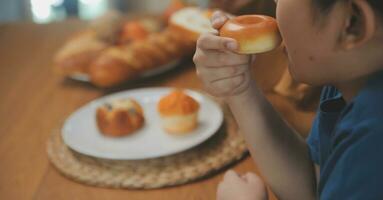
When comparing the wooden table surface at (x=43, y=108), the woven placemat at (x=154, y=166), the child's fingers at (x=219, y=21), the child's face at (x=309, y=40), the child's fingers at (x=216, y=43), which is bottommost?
the wooden table surface at (x=43, y=108)

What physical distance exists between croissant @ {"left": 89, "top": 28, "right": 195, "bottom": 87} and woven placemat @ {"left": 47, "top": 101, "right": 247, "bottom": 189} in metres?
0.25

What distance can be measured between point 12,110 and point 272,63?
532 millimetres

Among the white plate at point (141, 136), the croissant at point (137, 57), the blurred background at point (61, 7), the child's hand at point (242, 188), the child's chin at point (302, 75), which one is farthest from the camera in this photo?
the blurred background at point (61, 7)

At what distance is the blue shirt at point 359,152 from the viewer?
539mm

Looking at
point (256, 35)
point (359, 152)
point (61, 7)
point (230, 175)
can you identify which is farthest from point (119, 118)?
point (61, 7)

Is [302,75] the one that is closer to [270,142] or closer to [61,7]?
[270,142]

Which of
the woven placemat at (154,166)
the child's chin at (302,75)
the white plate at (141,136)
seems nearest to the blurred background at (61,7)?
the white plate at (141,136)

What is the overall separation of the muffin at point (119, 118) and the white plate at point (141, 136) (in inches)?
0.4

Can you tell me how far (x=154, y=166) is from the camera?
0.84 meters

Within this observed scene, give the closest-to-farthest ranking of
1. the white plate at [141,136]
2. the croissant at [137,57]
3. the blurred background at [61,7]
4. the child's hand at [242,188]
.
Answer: the child's hand at [242,188], the white plate at [141,136], the croissant at [137,57], the blurred background at [61,7]

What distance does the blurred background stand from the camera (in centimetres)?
237

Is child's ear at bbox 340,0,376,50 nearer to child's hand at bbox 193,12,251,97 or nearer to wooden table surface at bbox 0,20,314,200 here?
child's hand at bbox 193,12,251,97

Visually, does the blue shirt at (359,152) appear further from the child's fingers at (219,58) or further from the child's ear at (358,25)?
the child's fingers at (219,58)

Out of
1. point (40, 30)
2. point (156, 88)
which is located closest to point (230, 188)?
point (156, 88)
